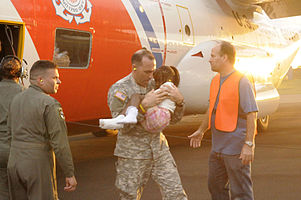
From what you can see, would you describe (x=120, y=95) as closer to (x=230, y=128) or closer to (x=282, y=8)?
(x=230, y=128)

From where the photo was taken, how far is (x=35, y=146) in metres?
2.98

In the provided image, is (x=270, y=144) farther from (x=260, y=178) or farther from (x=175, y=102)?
(x=175, y=102)

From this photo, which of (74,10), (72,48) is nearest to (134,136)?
(72,48)

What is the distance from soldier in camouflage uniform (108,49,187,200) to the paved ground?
69.2 inches

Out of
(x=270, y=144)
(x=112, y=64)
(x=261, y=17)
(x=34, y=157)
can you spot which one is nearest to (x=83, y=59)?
(x=112, y=64)

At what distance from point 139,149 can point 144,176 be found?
263 millimetres

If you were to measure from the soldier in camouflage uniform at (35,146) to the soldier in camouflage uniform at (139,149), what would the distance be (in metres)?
0.57

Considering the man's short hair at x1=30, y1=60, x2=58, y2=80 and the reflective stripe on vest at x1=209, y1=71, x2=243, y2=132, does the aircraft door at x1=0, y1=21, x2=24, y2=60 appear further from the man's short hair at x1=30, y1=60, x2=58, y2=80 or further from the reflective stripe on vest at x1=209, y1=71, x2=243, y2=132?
the reflective stripe on vest at x1=209, y1=71, x2=243, y2=132

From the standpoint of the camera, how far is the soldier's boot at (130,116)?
3.08m

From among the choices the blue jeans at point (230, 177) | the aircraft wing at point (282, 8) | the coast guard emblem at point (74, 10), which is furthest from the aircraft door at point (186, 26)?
the aircraft wing at point (282, 8)

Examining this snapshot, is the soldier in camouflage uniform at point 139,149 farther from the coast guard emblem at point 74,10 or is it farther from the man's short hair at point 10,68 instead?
the coast guard emblem at point 74,10

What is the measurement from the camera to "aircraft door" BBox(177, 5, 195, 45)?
8.54m

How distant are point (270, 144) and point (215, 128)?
5.51 metres

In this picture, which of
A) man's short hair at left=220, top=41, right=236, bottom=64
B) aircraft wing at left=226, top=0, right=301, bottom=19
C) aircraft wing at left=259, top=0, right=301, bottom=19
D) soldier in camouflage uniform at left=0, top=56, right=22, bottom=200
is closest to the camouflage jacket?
man's short hair at left=220, top=41, right=236, bottom=64
